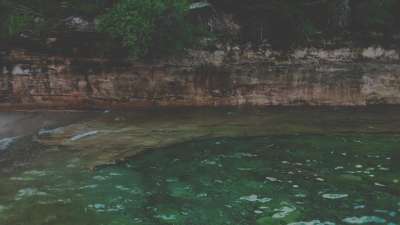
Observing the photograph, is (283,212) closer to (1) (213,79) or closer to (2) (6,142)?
(1) (213,79)

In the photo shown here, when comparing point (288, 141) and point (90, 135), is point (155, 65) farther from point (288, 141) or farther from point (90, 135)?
point (288, 141)

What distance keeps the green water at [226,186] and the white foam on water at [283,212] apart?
2 cm

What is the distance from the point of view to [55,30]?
15.0m

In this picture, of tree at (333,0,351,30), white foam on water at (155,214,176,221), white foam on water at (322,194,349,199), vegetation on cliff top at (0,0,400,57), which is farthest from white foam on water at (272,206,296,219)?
tree at (333,0,351,30)

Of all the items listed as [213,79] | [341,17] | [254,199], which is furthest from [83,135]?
[341,17]

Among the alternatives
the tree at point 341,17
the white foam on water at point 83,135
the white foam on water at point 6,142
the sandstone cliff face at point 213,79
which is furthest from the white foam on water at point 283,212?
the tree at point 341,17

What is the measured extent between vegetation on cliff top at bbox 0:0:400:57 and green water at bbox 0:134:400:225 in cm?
413

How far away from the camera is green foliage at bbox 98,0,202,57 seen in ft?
44.8

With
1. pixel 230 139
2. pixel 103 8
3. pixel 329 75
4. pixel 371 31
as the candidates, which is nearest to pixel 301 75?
pixel 329 75

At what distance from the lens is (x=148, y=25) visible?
13.7m

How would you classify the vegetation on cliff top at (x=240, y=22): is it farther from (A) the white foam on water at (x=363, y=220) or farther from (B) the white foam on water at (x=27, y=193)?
(A) the white foam on water at (x=363, y=220)

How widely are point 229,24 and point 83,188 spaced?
25.9 ft

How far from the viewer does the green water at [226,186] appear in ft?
26.2

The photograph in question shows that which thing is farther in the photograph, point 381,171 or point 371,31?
point 371,31
